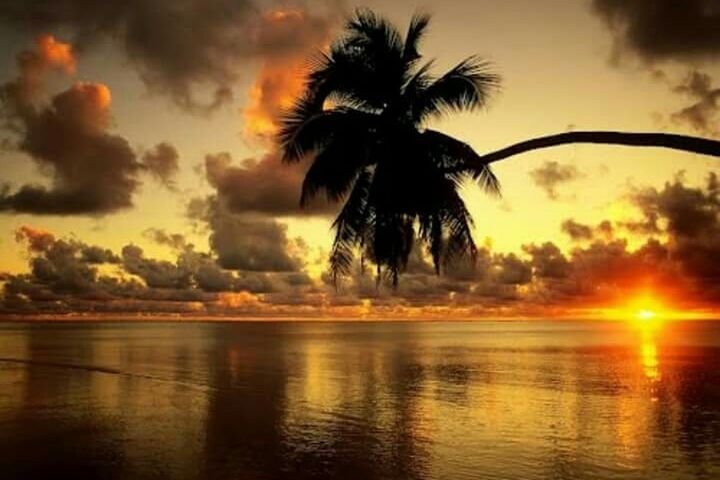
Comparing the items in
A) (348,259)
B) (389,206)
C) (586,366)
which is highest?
(389,206)

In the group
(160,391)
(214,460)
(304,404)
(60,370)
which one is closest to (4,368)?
(60,370)

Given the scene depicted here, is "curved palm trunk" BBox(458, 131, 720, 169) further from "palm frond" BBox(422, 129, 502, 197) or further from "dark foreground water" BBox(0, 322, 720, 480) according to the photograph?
"dark foreground water" BBox(0, 322, 720, 480)

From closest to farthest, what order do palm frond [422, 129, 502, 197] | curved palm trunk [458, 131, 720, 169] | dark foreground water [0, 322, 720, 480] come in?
curved palm trunk [458, 131, 720, 169], palm frond [422, 129, 502, 197], dark foreground water [0, 322, 720, 480]

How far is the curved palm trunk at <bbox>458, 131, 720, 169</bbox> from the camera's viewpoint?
6.28 metres

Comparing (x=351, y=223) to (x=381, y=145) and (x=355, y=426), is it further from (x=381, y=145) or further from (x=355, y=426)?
(x=355, y=426)

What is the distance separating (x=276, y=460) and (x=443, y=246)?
6.47 metres

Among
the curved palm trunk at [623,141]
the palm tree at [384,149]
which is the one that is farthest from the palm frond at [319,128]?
the curved palm trunk at [623,141]

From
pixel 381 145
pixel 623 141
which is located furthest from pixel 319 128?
pixel 623 141

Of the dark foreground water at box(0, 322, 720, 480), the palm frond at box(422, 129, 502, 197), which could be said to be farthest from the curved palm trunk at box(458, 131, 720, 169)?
the dark foreground water at box(0, 322, 720, 480)

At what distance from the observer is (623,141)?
713 cm

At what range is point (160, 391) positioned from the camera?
33000 millimetres

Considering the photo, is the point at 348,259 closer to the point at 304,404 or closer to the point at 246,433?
the point at 246,433

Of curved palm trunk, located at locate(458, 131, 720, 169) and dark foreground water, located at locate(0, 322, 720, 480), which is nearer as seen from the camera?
curved palm trunk, located at locate(458, 131, 720, 169)

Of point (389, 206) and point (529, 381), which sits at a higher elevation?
point (389, 206)
